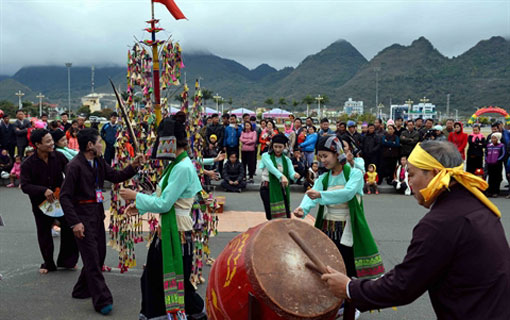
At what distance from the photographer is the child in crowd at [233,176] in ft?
36.4

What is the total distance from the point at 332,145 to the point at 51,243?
350 cm

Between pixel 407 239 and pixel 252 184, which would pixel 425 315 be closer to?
pixel 407 239

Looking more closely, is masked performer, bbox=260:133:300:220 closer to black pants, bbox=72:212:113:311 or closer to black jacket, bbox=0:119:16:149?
black pants, bbox=72:212:113:311

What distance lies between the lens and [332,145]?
13.9 ft

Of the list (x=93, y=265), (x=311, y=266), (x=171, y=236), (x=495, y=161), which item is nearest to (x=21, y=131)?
(x=93, y=265)

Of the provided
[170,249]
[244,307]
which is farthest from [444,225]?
[170,249]

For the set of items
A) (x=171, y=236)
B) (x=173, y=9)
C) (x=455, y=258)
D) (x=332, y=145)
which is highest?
(x=173, y=9)

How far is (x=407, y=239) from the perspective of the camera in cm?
691

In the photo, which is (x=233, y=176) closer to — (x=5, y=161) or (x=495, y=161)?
(x=5, y=161)

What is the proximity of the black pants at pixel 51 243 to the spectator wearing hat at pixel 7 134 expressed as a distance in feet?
27.7

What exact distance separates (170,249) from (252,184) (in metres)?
8.01

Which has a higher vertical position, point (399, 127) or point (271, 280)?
point (399, 127)

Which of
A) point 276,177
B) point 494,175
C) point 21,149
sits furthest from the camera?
point 21,149

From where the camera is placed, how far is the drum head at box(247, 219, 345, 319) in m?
2.55
